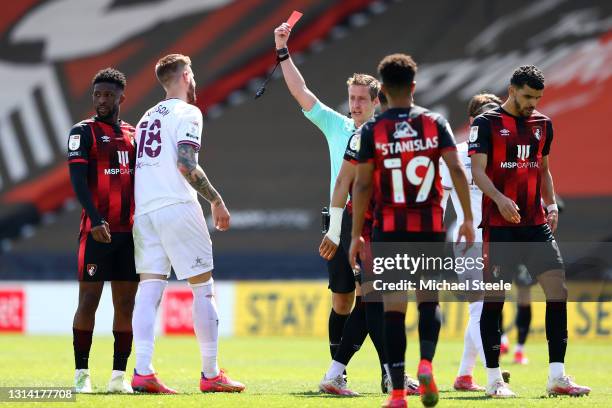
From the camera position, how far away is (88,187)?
8.02 metres

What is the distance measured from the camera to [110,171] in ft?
26.8

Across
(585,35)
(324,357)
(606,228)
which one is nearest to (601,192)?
(606,228)

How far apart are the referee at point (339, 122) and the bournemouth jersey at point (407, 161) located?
141 cm

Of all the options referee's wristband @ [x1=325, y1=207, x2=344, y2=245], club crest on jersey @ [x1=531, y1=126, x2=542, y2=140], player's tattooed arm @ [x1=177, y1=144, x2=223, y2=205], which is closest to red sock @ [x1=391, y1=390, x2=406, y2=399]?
referee's wristband @ [x1=325, y1=207, x2=344, y2=245]

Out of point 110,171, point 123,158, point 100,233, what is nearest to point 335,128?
point 123,158

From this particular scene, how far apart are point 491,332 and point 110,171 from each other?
2.96m

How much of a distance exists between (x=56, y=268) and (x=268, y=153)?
15.5ft

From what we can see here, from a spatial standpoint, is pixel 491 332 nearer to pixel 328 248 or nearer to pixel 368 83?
pixel 328 248

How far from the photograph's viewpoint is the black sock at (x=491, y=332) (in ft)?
25.8

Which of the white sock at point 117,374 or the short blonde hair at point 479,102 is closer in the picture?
the white sock at point 117,374

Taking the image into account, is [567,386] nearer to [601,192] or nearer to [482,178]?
[482,178]

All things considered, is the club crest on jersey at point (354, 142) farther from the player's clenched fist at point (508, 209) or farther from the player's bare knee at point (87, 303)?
the player's bare knee at point (87, 303)

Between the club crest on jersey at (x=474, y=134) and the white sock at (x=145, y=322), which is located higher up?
the club crest on jersey at (x=474, y=134)

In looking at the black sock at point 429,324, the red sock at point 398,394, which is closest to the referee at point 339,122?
the black sock at point 429,324
